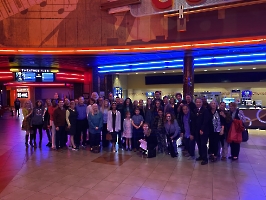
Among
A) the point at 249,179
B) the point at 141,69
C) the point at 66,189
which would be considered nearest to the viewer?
the point at 66,189

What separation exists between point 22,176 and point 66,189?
131 centimetres

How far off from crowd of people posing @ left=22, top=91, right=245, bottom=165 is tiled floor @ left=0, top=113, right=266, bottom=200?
0.40m

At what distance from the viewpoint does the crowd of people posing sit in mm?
5070

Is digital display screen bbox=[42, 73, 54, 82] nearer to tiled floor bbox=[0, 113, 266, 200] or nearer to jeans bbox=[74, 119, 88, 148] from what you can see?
tiled floor bbox=[0, 113, 266, 200]

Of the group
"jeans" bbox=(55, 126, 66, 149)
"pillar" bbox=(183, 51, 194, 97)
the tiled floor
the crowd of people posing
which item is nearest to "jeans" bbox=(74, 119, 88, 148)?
the crowd of people posing

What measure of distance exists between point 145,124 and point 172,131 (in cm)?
78

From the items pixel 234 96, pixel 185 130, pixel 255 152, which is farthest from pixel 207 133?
pixel 234 96

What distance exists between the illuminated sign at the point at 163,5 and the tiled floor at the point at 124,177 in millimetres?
5483

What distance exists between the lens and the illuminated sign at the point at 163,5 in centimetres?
743

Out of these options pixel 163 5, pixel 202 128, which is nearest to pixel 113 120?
pixel 202 128

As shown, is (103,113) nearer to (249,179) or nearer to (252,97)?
(249,179)

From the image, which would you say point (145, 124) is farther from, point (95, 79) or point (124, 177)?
point (95, 79)

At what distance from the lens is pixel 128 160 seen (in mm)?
5168

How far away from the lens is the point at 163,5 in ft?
26.2
